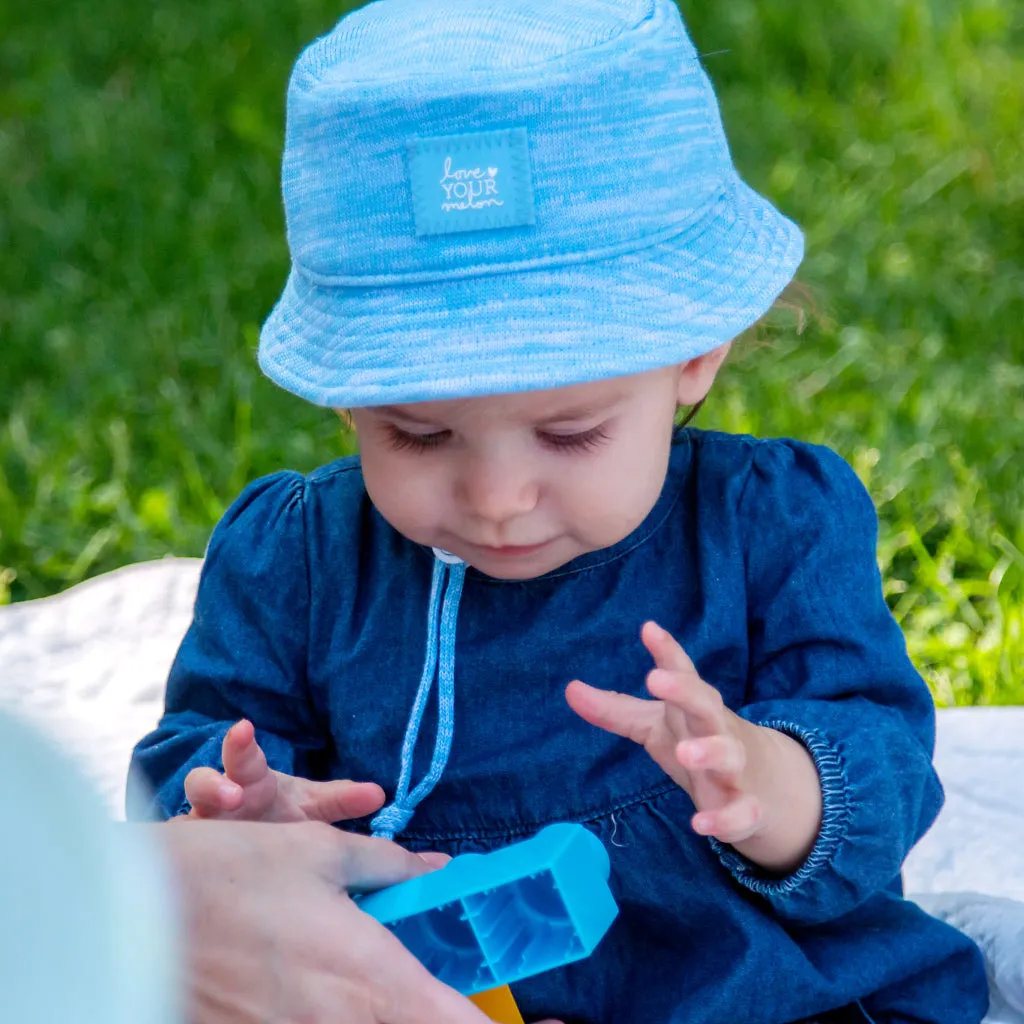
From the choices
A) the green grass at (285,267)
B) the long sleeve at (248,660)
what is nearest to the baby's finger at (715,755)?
the long sleeve at (248,660)

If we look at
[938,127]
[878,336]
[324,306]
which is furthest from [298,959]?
[938,127]

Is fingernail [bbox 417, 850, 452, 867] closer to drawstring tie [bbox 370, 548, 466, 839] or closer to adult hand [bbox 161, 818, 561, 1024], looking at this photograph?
drawstring tie [bbox 370, 548, 466, 839]

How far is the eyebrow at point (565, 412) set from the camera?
1200 mm

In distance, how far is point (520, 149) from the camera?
3.75 ft

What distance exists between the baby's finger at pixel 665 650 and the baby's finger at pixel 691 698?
0.01 metres

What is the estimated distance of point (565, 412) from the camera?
120 centimetres

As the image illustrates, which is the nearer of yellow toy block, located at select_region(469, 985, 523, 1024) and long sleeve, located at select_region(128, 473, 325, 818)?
yellow toy block, located at select_region(469, 985, 523, 1024)

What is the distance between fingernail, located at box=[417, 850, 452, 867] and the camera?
1.33 meters

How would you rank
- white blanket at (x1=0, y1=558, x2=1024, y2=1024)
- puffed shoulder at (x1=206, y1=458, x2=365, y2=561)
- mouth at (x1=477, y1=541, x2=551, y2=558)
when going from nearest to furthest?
mouth at (x1=477, y1=541, x2=551, y2=558) < puffed shoulder at (x1=206, y1=458, x2=365, y2=561) < white blanket at (x1=0, y1=558, x2=1024, y2=1024)

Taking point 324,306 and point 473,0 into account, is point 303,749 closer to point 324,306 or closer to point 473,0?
point 324,306

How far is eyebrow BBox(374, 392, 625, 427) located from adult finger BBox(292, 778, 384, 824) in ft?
1.01

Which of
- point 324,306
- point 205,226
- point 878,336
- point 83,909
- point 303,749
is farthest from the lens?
point 205,226

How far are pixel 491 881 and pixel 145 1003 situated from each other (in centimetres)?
70

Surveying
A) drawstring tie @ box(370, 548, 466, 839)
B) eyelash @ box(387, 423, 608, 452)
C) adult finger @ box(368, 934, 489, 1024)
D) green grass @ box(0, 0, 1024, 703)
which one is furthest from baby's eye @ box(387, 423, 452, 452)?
green grass @ box(0, 0, 1024, 703)
